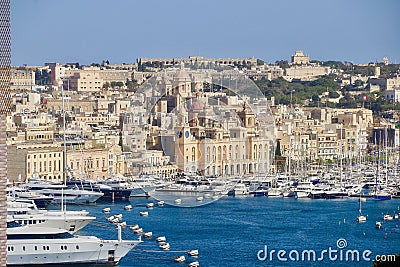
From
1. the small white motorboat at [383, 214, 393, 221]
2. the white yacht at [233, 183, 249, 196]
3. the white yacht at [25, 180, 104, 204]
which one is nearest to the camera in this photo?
the small white motorboat at [383, 214, 393, 221]

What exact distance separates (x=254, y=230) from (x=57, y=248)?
3812 millimetres

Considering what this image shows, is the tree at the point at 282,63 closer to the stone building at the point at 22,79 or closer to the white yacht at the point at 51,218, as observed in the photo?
the stone building at the point at 22,79

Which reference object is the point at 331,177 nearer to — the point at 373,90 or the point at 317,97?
the point at 317,97

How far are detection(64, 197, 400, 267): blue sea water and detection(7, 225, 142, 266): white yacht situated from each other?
0.64 ft

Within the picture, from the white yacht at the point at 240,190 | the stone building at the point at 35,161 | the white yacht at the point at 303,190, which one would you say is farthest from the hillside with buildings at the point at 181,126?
the white yacht at the point at 303,190

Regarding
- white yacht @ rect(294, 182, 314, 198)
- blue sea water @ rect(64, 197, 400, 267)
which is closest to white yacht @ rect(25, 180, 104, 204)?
blue sea water @ rect(64, 197, 400, 267)

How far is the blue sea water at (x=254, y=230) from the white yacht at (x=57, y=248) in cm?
19

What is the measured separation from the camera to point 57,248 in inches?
558

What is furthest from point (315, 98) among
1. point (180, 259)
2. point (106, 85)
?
point (180, 259)

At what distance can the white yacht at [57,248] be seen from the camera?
1410 cm

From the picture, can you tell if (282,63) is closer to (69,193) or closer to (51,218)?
(69,193)

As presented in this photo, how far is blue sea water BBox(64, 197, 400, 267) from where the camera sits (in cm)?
1483

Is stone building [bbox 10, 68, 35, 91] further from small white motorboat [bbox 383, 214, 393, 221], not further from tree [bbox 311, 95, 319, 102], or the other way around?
small white motorboat [bbox 383, 214, 393, 221]

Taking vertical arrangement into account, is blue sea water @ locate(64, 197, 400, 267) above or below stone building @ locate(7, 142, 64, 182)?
below
